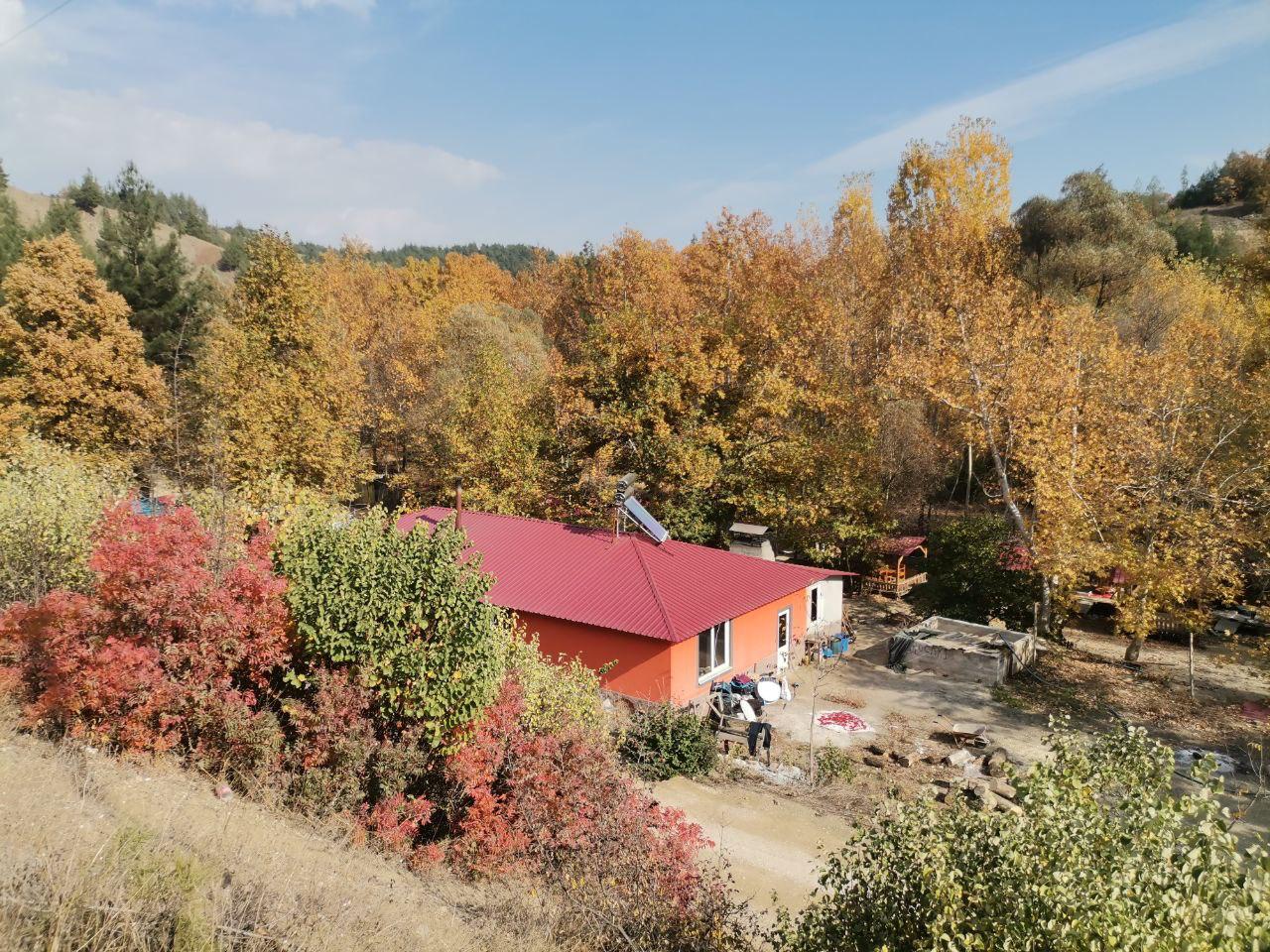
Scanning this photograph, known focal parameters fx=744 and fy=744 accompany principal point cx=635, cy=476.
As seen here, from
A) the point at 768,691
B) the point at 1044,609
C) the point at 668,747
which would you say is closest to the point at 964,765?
the point at 768,691

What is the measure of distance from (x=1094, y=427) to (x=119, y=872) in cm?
3064

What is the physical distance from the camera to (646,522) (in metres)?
24.4

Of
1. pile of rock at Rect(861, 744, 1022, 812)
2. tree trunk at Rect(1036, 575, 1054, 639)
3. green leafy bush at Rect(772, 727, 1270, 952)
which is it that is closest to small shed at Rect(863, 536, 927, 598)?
tree trunk at Rect(1036, 575, 1054, 639)

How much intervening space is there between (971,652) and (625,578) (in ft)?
39.1

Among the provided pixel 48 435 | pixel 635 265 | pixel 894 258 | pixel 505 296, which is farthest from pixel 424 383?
pixel 505 296

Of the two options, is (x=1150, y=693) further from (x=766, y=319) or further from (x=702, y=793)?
(x=766, y=319)

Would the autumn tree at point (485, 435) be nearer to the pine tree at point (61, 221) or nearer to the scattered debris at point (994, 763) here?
the scattered debris at point (994, 763)

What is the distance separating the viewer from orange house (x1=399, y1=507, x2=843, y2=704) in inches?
810

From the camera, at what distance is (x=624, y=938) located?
31.7ft

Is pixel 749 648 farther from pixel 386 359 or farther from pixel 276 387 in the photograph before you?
pixel 386 359

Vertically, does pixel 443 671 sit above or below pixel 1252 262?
below

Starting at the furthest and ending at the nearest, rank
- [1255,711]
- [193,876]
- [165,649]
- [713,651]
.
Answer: [1255,711], [713,651], [165,649], [193,876]

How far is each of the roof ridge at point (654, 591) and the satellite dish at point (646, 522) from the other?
58 centimetres

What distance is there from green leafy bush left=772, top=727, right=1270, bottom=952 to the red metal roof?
A: 12620 mm
